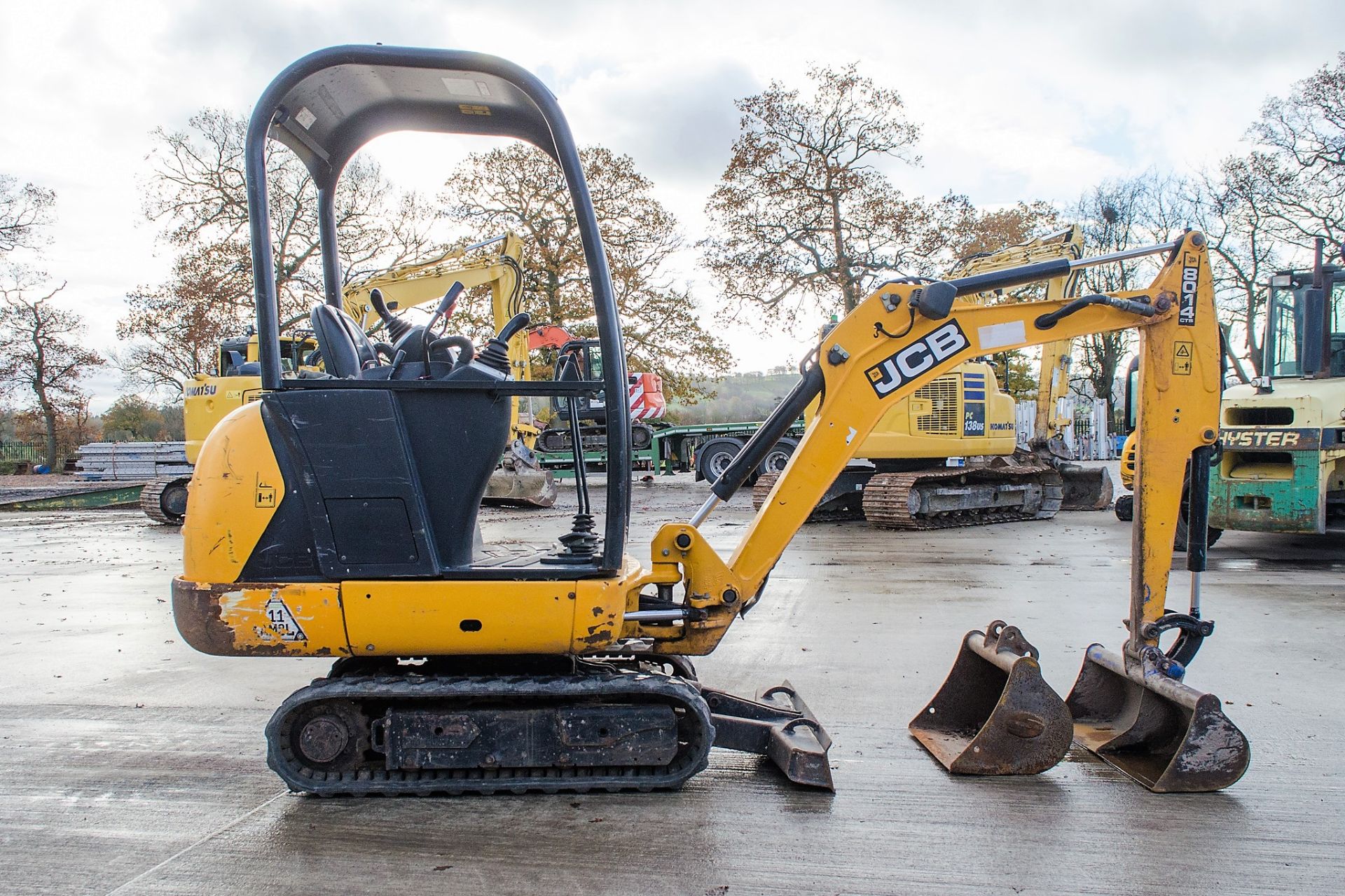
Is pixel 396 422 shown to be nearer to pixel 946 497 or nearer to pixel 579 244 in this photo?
pixel 946 497

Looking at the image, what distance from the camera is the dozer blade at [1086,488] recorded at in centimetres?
1509

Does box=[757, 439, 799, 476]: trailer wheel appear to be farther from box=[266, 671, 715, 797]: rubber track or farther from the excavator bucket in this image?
box=[266, 671, 715, 797]: rubber track

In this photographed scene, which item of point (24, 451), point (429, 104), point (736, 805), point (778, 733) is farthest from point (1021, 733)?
point (24, 451)

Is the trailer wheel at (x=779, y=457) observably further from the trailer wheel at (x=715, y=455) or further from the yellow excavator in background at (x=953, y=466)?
the trailer wheel at (x=715, y=455)

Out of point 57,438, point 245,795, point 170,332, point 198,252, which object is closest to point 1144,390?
point 245,795

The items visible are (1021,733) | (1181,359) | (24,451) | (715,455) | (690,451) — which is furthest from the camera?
(24,451)

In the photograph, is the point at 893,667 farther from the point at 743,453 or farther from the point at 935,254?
the point at 935,254

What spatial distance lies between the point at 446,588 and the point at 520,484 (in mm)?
13277

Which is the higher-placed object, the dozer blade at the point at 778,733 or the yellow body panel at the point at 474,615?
the yellow body panel at the point at 474,615

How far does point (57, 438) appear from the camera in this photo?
36.2 meters

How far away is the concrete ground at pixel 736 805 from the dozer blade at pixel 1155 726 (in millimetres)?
92

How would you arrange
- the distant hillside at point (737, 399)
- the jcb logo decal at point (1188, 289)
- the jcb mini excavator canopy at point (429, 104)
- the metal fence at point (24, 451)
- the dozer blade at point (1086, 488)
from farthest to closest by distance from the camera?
the metal fence at point (24, 451), the distant hillside at point (737, 399), the dozer blade at point (1086, 488), the jcb logo decal at point (1188, 289), the jcb mini excavator canopy at point (429, 104)

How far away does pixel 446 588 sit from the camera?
3326 millimetres

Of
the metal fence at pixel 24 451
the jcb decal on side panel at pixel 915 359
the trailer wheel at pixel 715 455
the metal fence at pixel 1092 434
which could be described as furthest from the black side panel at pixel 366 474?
the metal fence at pixel 24 451
